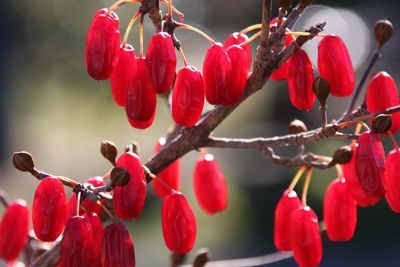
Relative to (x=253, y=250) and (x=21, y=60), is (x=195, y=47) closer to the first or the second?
(x=21, y=60)

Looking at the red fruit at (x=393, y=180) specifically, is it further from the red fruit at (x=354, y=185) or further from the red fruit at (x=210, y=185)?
the red fruit at (x=210, y=185)

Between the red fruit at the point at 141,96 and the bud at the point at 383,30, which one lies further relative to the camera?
the bud at the point at 383,30

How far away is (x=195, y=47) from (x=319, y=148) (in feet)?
16.4

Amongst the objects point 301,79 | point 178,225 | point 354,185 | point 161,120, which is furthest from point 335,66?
point 161,120

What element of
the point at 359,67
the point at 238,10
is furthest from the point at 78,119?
the point at 359,67

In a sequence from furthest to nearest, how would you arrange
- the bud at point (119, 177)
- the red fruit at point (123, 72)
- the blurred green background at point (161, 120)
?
the blurred green background at point (161, 120) < the red fruit at point (123, 72) < the bud at point (119, 177)

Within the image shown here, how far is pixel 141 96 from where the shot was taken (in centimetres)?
83

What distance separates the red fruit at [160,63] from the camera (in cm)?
82

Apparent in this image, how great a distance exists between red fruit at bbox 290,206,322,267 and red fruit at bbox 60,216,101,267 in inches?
11.9

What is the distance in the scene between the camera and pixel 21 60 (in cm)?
998

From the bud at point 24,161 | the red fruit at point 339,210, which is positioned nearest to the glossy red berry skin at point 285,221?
the red fruit at point 339,210

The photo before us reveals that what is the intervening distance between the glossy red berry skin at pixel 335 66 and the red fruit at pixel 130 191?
0.26 m

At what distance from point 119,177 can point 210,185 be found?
0.42m

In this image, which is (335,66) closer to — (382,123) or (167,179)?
(382,123)
